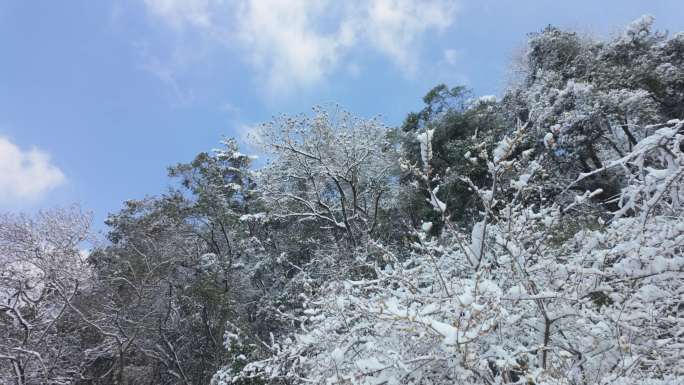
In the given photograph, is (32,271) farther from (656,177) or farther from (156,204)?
(656,177)

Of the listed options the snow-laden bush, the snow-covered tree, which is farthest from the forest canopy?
the snow-laden bush

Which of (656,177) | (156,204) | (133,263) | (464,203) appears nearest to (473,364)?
(656,177)

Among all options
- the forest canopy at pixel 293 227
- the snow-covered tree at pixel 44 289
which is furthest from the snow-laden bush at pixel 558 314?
the snow-covered tree at pixel 44 289

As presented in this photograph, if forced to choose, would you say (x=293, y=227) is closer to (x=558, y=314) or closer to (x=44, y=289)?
(x=44, y=289)

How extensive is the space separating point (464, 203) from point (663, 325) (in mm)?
8132

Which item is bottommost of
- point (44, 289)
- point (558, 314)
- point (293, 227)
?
point (558, 314)

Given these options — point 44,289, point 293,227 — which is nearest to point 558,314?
point 44,289

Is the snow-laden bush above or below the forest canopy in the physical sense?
below

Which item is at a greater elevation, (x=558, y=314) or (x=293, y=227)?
(x=293, y=227)

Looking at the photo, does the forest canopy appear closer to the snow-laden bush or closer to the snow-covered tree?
the snow-covered tree

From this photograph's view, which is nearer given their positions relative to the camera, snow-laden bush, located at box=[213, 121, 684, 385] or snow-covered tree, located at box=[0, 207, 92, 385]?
snow-laden bush, located at box=[213, 121, 684, 385]

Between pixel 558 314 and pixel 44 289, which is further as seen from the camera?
pixel 44 289

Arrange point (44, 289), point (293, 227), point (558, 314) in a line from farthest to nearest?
point (293, 227)
point (44, 289)
point (558, 314)

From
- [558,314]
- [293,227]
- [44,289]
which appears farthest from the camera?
[293,227]
